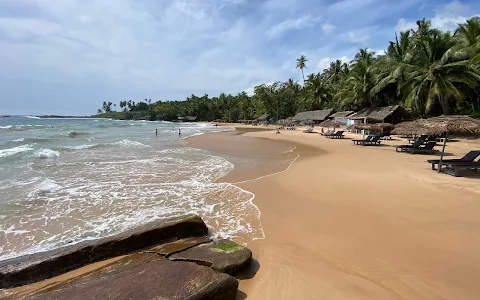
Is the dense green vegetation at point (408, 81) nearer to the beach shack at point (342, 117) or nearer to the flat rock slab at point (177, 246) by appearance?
the beach shack at point (342, 117)

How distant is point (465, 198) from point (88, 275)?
8.94 meters

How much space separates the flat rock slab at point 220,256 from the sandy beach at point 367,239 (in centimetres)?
27

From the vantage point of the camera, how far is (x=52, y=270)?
3.98 metres

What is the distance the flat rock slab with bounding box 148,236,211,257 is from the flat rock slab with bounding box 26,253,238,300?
746mm

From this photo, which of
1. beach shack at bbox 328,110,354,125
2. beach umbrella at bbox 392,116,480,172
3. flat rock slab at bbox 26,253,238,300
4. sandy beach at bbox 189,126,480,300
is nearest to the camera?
flat rock slab at bbox 26,253,238,300

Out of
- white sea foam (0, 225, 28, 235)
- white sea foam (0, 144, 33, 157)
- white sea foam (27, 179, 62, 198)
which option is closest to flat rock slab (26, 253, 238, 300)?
white sea foam (0, 225, 28, 235)

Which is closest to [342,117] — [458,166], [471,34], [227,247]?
[471,34]

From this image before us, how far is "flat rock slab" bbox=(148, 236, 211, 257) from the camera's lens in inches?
172

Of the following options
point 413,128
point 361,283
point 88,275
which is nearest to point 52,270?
point 88,275

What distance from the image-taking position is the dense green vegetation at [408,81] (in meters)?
24.0

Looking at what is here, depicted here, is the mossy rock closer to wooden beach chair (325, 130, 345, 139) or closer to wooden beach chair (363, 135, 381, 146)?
wooden beach chair (363, 135, 381, 146)

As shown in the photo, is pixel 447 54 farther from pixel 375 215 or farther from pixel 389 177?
pixel 375 215

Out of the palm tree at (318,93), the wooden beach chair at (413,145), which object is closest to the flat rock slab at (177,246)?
the wooden beach chair at (413,145)

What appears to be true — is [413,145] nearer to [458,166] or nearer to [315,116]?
[458,166]
